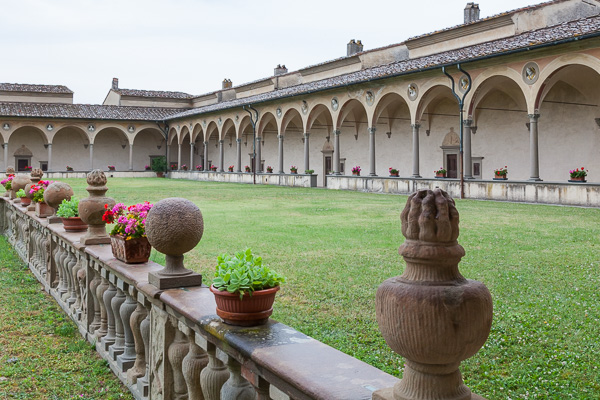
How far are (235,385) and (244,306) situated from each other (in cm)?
34

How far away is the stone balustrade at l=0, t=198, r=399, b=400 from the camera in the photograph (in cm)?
197

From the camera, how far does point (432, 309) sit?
1399 millimetres

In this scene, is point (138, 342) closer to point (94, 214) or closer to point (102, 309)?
point (102, 309)

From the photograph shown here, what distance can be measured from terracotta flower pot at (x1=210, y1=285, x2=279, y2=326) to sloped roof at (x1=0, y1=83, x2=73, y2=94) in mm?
47949

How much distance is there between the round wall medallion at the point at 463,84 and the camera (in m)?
19.1

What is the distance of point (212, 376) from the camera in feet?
8.28

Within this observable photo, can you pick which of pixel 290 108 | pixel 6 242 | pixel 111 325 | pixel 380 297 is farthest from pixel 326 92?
pixel 380 297

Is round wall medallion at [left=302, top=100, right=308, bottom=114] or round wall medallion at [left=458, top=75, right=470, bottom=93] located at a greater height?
round wall medallion at [left=302, top=100, right=308, bottom=114]

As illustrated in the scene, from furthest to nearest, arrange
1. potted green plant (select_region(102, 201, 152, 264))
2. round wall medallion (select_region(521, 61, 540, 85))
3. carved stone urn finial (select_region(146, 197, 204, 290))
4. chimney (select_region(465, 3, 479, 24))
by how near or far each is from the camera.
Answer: chimney (select_region(465, 3, 479, 24)), round wall medallion (select_region(521, 61, 540, 85)), potted green plant (select_region(102, 201, 152, 264)), carved stone urn finial (select_region(146, 197, 204, 290))

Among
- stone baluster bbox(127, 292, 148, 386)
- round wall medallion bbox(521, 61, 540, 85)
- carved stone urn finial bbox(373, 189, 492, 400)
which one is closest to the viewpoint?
carved stone urn finial bbox(373, 189, 492, 400)

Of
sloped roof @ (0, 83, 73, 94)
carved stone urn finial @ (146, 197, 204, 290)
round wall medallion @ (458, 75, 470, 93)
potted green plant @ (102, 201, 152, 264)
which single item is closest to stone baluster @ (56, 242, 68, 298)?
potted green plant @ (102, 201, 152, 264)

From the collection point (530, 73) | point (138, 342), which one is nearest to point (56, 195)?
point (138, 342)

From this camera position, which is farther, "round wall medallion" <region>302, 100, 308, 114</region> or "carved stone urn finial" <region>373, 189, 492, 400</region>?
"round wall medallion" <region>302, 100, 308, 114</region>

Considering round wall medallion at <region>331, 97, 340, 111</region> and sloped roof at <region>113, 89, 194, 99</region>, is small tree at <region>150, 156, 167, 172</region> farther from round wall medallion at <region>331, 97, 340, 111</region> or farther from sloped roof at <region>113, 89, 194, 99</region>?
round wall medallion at <region>331, 97, 340, 111</region>
